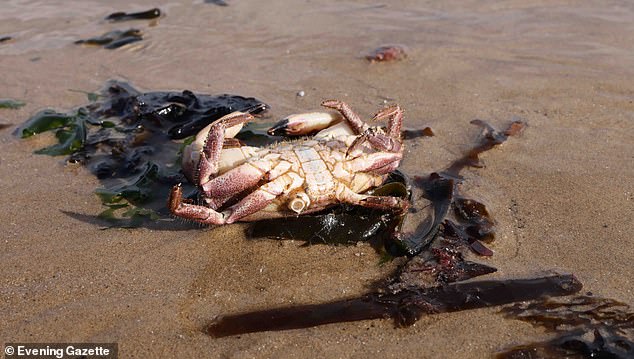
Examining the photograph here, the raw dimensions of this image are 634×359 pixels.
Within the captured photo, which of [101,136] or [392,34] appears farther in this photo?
[392,34]

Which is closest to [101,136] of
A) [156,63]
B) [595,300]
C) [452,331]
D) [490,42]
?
[156,63]

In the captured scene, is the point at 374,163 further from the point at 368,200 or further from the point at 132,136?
the point at 132,136

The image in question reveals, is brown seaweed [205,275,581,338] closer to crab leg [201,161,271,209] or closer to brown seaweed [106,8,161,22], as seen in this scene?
crab leg [201,161,271,209]

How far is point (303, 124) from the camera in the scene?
493cm

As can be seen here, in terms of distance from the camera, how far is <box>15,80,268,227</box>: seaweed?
507 centimetres

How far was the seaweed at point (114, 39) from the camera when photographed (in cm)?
863

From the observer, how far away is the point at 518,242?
14.7 feet

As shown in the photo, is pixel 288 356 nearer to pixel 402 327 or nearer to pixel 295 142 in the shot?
pixel 402 327

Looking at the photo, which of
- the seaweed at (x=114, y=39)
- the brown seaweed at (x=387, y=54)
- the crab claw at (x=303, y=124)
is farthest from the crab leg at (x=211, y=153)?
the seaweed at (x=114, y=39)

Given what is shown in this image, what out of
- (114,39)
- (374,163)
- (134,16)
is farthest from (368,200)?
(134,16)

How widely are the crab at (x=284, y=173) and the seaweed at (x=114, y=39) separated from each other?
4.71 m

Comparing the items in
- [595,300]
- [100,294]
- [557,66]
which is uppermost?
[557,66]

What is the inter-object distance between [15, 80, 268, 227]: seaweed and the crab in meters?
0.68

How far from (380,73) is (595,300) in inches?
173
